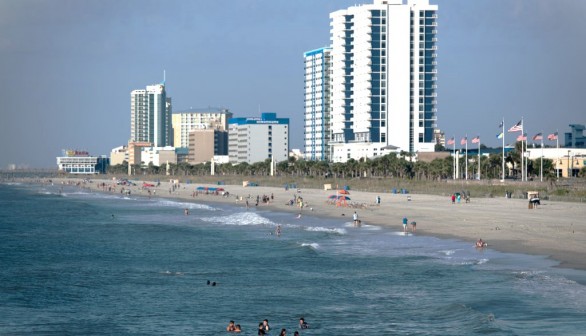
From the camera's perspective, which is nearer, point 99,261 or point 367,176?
point 99,261

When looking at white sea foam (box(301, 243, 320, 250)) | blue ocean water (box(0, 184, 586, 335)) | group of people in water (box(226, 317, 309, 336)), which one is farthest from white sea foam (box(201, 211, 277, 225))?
group of people in water (box(226, 317, 309, 336))

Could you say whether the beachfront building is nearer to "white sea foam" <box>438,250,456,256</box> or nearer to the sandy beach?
the sandy beach

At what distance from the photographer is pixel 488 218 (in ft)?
238

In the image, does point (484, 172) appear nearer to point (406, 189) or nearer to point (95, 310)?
point (406, 189)

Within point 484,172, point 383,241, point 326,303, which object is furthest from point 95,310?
point 484,172

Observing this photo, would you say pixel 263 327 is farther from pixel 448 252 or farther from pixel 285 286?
pixel 448 252

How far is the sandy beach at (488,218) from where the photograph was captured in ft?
176

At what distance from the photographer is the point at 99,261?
55781 millimetres

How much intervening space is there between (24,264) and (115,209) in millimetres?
61697

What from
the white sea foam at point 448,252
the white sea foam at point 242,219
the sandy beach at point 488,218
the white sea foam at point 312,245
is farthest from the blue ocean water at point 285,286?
the white sea foam at point 242,219

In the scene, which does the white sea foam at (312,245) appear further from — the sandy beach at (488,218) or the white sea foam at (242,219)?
the white sea foam at (242,219)

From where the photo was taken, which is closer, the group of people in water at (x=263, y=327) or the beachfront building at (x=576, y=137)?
the group of people in water at (x=263, y=327)

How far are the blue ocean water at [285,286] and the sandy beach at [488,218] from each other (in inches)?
99.1

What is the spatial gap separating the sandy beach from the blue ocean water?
2518 millimetres
